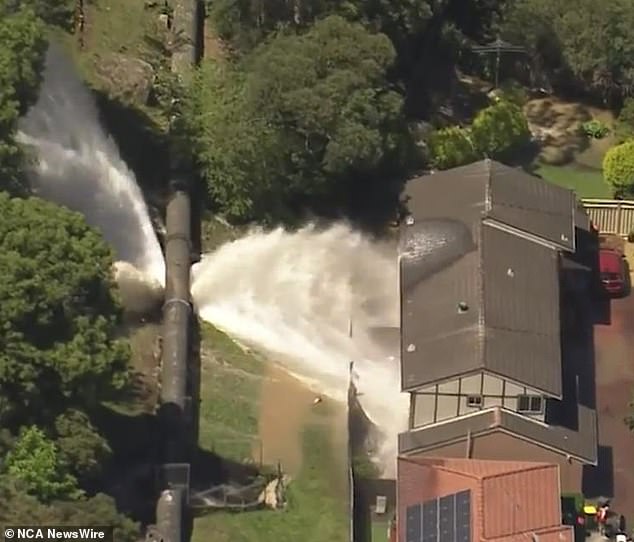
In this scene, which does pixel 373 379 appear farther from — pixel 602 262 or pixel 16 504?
pixel 16 504

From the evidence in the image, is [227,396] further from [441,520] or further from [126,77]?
[126,77]

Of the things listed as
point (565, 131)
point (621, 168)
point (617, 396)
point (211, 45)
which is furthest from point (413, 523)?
point (211, 45)

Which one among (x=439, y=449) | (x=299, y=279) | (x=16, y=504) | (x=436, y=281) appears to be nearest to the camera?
(x=16, y=504)

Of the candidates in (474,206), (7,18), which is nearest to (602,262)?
(474,206)

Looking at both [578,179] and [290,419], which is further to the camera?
[578,179]

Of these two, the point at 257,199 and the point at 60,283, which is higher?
the point at 257,199

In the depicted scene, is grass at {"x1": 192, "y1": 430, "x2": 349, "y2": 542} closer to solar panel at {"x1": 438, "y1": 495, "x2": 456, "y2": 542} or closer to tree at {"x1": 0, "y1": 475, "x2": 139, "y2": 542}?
tree at {"x1": 0, "y1": 475, "x2": 139, "y2": 542}
